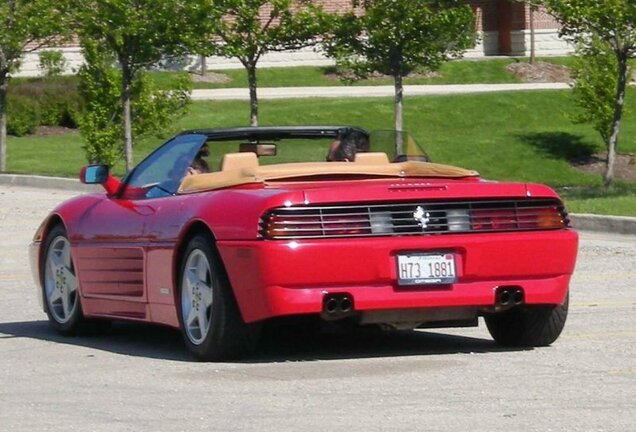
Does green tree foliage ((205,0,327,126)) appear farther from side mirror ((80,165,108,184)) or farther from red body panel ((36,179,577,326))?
red body panel ((36,179,577,326))

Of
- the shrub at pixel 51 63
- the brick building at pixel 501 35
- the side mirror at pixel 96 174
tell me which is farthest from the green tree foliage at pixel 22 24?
the brick building at pixel 501 35

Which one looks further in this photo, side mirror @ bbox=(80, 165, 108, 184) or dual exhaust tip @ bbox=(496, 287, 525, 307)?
side mirror @ bbox=(80, 165, 108, 184)

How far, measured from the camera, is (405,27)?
31.4m

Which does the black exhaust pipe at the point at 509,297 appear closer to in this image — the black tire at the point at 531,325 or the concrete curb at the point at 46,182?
the black tire at the point at 531,325

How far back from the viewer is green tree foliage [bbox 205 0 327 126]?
102ft

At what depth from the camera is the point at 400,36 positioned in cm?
3167

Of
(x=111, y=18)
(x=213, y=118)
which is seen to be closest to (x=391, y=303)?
(x=111, y=18)

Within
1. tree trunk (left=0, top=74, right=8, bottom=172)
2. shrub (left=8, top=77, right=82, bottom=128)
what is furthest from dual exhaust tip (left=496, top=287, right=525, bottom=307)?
shrub (left=8, top=77, right=82, bottom=128)

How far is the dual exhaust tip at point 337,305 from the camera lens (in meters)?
8.36

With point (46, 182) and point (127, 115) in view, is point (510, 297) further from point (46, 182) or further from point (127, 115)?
point (127, 115)

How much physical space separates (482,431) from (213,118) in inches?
1309

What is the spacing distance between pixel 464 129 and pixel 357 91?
8305 millimetres

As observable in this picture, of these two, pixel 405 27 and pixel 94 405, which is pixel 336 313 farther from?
pixel 405 27

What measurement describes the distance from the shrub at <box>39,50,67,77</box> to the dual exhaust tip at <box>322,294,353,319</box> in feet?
115
